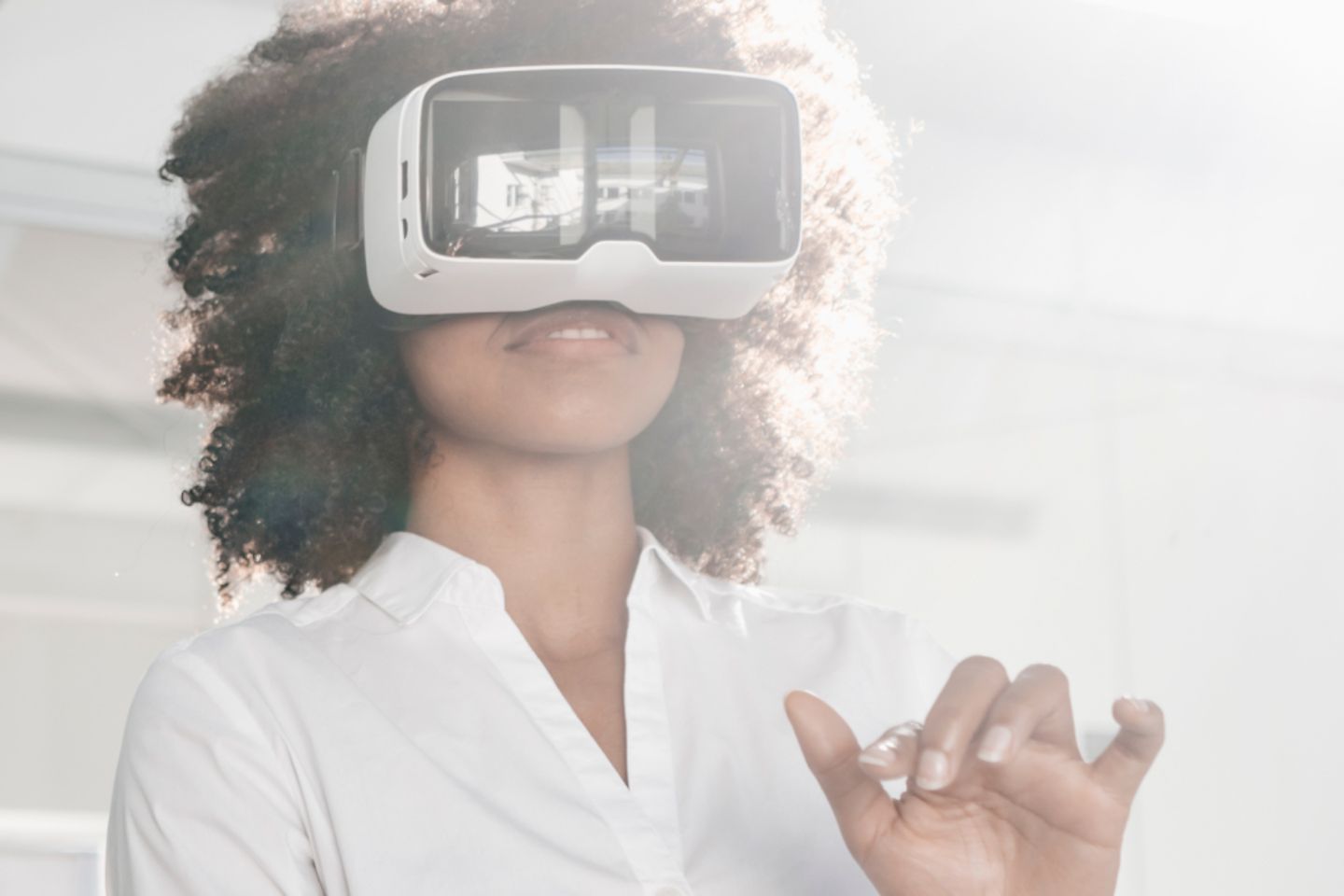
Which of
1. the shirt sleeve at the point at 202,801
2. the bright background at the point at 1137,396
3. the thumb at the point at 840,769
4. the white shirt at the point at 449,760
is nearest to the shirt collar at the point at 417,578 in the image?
A: the white shirt at the point at 449,760

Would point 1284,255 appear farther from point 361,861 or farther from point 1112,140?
point 361,861

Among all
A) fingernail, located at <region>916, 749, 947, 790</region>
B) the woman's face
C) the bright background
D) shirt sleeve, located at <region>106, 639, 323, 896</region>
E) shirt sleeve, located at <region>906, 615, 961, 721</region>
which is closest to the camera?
fingernail, located at <region>916, 749, 947, 790</region>

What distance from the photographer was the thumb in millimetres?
806

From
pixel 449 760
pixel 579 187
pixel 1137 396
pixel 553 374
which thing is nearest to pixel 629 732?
pixel 449 760

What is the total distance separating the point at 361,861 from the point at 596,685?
21 centimetres

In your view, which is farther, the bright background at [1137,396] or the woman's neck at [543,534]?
the bright background at [1137,396]

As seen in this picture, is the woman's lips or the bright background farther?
the bright background

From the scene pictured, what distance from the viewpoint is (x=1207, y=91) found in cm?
309

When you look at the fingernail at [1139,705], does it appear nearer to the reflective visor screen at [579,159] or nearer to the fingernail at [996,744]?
the fingernail at [996,744]

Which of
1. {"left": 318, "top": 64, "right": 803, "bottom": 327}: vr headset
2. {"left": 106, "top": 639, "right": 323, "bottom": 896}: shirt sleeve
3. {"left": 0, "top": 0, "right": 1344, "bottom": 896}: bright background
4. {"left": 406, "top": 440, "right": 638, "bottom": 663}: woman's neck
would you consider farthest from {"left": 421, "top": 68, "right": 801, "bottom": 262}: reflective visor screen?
{"left": 0, "top": 0, "right": 1344, "bottom": 896}: bright background

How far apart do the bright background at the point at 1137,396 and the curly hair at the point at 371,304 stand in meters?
1.44

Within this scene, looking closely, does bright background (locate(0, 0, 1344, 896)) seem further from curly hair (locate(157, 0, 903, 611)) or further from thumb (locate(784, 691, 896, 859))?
thumb (locate(784, 691, 896, 859))

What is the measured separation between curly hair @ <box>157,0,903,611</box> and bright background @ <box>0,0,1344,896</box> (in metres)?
1.44

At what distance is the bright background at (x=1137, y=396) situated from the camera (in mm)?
2988
